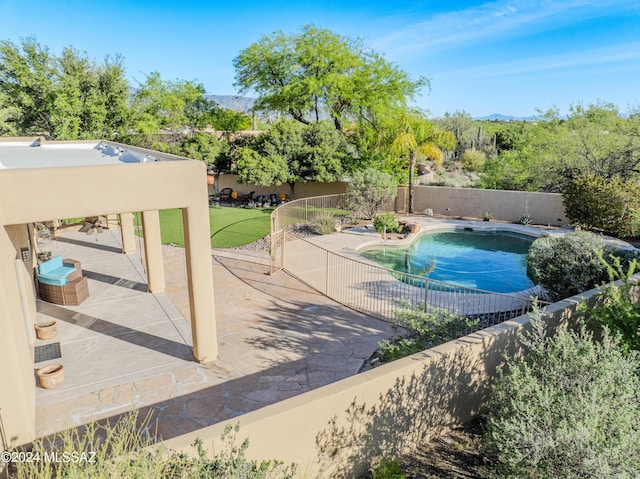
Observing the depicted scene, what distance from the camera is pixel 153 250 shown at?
11320 millimetres

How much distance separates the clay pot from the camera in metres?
8.83

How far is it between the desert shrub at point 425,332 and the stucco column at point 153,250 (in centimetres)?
695

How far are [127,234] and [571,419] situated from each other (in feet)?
48.6

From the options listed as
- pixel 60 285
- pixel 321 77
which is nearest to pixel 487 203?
pixel 321 77

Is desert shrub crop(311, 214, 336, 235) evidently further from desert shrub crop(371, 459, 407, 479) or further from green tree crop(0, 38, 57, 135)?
green tree crop(0, 38, 57, 135)

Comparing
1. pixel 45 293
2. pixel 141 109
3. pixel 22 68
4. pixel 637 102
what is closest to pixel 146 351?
pixel 45 293

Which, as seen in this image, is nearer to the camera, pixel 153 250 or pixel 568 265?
pixel 568 265

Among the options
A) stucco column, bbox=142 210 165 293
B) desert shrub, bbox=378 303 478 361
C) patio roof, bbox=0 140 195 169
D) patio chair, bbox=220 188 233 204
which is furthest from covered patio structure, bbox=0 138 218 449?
patio chair, bbox=220 188 233 204

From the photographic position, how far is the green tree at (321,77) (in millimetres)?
27016

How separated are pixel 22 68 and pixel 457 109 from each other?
44928 mm

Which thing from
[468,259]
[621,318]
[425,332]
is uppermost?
A: [621,318]

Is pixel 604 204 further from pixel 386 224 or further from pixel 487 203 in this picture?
pixel 386 224

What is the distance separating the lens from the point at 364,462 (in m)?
5.13

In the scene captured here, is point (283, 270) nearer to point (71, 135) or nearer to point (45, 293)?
point (45, 293)
